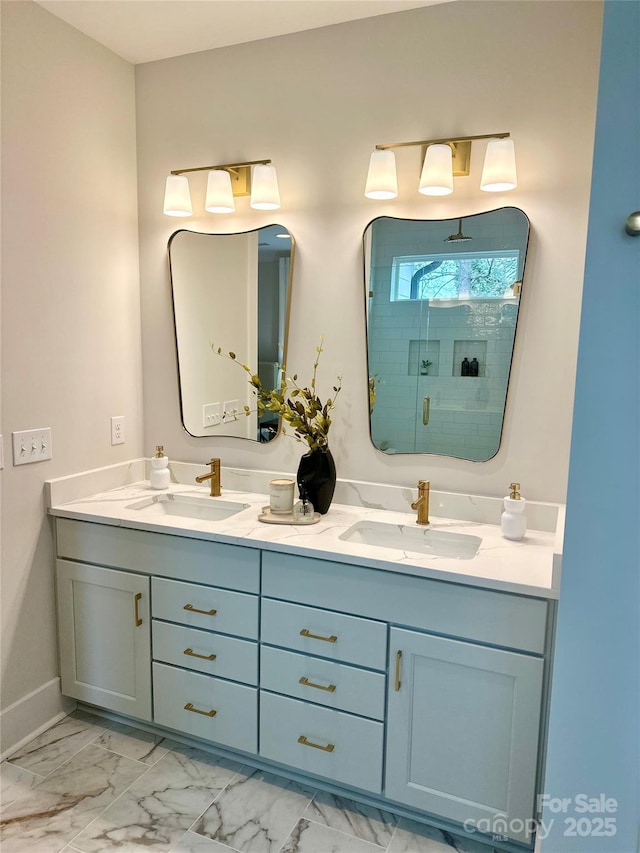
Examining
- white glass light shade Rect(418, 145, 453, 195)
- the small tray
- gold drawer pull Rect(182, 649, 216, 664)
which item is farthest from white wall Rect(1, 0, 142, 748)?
white glass light shade Rect(418, 145, 453, 195)

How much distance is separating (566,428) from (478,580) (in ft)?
2.21

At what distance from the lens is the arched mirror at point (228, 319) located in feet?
7.62

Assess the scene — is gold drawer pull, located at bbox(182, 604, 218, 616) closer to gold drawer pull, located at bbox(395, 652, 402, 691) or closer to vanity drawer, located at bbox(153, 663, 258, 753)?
vanity drawer, located at bbox(153, 663, 258, 753)

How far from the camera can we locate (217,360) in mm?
2451

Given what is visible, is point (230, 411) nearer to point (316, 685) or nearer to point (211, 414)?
point (211, 414)

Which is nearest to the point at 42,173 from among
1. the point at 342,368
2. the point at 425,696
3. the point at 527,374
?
the point at 342,368

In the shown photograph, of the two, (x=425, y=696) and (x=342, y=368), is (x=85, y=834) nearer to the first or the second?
(x=425, y=696)

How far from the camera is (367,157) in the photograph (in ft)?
7.00

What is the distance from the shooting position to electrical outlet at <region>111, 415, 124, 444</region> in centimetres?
248

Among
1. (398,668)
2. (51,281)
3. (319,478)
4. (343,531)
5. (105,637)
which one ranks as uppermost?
(51,281)

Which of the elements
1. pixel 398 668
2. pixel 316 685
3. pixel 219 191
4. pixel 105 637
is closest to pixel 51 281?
pixel 219 191

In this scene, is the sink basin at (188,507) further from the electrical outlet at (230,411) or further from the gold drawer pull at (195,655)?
the gold drawer pull at (195,655)

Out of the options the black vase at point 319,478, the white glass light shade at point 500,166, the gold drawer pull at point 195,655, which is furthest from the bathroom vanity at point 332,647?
the white glass light shade at point 500,166

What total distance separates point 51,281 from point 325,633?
1.57m
